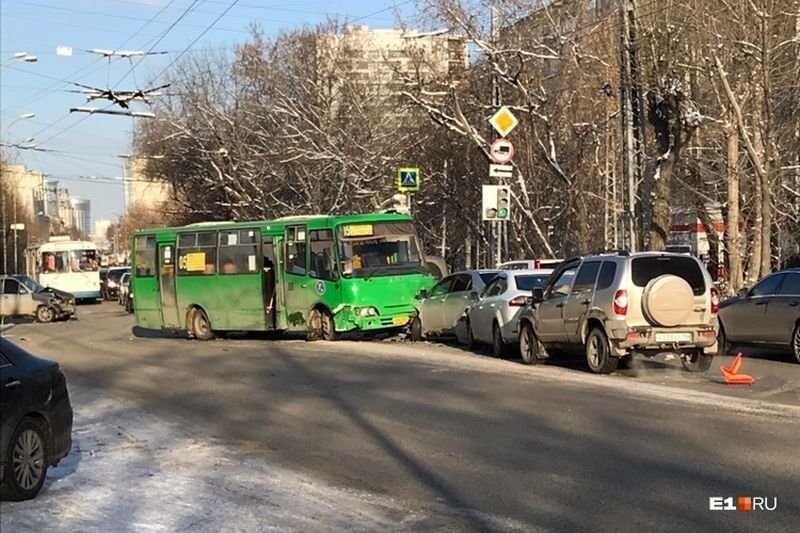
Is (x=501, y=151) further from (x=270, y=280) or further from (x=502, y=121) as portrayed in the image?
(x=270, y=280)

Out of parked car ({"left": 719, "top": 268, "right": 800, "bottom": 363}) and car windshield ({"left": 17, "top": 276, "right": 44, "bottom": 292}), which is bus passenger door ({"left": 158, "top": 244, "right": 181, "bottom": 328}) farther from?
parked car ({"left": 719, "top": 268, "right": 800, "bottom": 363})

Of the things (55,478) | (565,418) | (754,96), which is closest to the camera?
(55,478)

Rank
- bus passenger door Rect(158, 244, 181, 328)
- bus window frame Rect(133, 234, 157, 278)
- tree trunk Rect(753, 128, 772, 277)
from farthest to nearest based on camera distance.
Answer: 1. bus window frame Rect(133, 234, 157, 278)
2. bus passenger door Rect(158, 244, 181, 328)
3. tree trunk Rect(753, 128, 772, 277)

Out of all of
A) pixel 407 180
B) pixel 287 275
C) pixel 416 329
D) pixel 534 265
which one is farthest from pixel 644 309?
pixel 407 180

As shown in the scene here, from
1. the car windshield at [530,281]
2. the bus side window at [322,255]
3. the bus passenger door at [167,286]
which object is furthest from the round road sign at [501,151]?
the bus passenger door at [167,286]

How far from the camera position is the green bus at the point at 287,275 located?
76.1 feet

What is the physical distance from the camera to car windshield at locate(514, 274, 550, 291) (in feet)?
63.5

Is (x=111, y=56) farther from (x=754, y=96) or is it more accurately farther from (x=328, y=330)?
(x=754, y=96)

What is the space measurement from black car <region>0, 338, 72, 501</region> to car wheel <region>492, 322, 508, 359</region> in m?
11.3

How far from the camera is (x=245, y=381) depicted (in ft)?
54.0

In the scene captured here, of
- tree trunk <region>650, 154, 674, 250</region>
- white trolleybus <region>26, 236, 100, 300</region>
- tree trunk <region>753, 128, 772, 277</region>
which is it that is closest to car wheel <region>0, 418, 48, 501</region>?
tree trunk <region>753, 128, 772, 277</region>

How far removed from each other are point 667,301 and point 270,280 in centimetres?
1233

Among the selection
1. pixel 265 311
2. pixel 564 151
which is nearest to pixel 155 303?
pixel 265 311

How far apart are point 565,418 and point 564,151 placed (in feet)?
90.0
